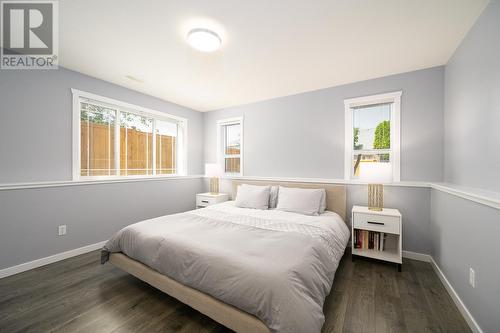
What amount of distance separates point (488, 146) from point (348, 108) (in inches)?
66.3

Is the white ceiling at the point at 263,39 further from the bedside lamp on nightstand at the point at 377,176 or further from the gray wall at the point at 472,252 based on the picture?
the gray wall at the point at 472,252

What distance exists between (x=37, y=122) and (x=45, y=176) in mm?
673

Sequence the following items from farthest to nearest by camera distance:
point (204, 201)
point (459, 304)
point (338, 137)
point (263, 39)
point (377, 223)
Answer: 1. point (204, 201)
2. point (338, 137)
3. point (377, 223)
4. point (263, 39)
5. point (459, 304)

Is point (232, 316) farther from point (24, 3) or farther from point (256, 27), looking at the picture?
point (24, 3)

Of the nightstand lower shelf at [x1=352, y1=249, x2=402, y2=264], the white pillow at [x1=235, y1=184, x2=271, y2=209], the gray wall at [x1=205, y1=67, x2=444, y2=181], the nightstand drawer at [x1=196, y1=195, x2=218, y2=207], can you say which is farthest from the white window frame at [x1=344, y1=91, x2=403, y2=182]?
the nightstand drawer at [x1=196, y1=195, x2=218, y2=207]

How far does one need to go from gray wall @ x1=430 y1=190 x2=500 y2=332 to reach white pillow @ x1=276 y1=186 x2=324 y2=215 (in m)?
1.32

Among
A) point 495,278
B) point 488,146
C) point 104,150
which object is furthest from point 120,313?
point 488,146

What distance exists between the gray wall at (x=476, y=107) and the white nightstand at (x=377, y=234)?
0.77 m

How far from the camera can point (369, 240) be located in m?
2.58

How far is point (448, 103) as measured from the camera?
2.38 m

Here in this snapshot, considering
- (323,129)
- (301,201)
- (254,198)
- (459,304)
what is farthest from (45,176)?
(459,304)

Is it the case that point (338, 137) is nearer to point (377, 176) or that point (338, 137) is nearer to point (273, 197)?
point (377, 176)

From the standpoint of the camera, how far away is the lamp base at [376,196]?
276cm

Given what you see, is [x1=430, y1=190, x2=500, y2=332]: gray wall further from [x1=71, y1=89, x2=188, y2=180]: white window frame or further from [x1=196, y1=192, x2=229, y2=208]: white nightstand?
[x1=71, y1=89, x2=188, y2=180]: white window frame
